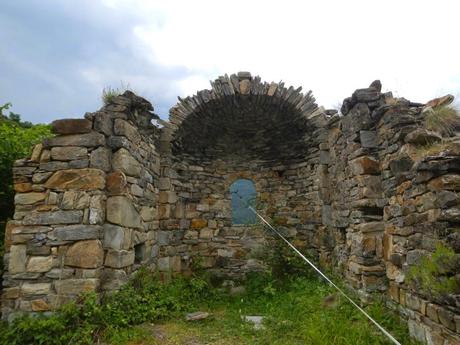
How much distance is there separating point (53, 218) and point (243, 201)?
169 inches

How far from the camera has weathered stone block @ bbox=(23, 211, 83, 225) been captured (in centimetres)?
369

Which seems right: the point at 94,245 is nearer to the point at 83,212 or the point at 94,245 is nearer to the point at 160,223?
→ the point at 83,212

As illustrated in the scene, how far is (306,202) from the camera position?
6.66 meters

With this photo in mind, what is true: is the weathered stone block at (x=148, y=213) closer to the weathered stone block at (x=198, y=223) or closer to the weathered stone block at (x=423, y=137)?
the weathered stone block at (x=198, y=223)

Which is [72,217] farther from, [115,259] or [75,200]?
[115,259]

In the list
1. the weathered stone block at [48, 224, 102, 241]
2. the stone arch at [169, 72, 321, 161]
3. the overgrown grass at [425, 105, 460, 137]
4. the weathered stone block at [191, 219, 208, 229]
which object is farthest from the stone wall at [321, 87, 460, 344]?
the weathered stone block at [48, 224, 102, 241]

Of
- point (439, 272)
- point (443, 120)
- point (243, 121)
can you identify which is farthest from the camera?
point (243, 121)

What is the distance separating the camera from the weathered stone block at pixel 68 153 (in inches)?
151

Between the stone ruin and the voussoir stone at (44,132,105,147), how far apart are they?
17mm

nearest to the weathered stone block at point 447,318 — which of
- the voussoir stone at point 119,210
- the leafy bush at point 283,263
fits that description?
the leafy bush at point 283,263

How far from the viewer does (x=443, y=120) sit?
348cm

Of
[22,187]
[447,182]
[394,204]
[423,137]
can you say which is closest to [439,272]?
[447,182]

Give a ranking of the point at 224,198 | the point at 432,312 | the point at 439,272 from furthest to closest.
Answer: the point at 224,198, the point at 432,312, the point at 439,272

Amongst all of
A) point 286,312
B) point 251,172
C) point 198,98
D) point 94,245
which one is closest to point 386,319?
point 286,312
